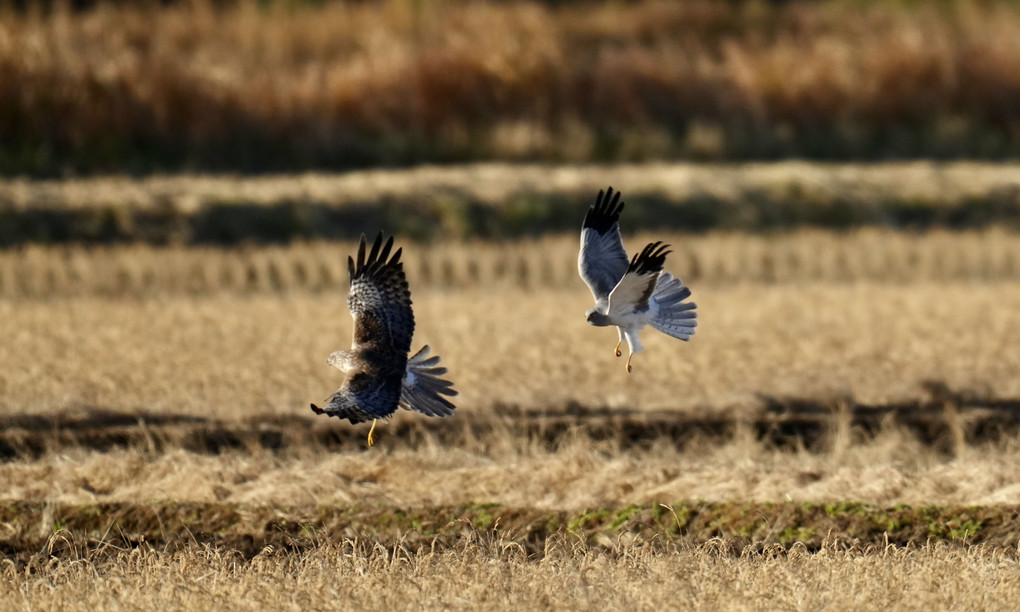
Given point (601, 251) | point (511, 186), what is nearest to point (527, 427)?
point (601, 251)

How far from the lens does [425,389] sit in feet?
21.0

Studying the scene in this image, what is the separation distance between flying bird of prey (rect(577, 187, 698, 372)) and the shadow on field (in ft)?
8.82

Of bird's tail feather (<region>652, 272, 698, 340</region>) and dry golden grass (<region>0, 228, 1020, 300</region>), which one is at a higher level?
dry golden grass (<region>0, 228, 1020, 300</region>)

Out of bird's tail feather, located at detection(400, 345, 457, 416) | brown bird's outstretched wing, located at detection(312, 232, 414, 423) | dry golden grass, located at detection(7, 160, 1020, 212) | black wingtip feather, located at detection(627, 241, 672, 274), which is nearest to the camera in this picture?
brown bird's outstretched wing, located at detection(312, 232, 414, 423)

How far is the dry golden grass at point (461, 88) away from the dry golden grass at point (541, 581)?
14232 millimetres

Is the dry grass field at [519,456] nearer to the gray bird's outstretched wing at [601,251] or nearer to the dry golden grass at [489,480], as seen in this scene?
the dry golden grass at [489,480]

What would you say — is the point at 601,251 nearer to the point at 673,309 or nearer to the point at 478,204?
the point at 673,309

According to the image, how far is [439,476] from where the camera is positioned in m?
8.30

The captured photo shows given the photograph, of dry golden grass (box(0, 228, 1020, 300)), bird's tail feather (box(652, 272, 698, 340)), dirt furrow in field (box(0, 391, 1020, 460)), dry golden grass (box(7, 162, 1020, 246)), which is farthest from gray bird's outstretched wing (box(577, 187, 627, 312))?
dry golden grass (box(7, 162, 1020, 246))

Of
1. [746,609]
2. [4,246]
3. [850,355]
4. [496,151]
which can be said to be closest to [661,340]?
[850,355]

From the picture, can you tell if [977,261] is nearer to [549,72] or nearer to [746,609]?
[549,72]

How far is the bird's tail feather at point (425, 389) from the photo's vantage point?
6242 mm

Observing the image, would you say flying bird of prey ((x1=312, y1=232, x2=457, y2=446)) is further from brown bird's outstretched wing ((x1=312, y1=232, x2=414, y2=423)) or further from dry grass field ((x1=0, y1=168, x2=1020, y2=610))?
dry grass field ((x1=0, y1=168, x2=1020, y2=610))

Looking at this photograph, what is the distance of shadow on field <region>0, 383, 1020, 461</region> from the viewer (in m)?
9.40
